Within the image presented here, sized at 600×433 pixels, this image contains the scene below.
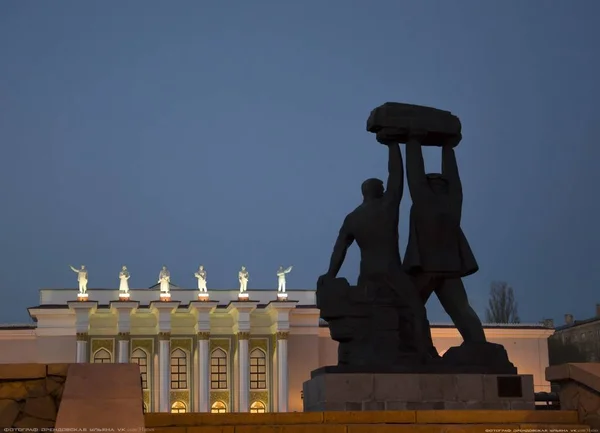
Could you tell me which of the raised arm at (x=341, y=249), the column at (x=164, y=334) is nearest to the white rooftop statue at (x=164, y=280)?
the column at (x=164, y=334)

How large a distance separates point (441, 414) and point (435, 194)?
3.99m

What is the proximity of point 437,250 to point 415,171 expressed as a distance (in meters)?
0.97

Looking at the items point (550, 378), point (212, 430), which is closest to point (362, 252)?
point (550, 378)

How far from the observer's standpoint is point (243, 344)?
55625mm

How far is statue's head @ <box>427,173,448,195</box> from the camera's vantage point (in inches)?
531

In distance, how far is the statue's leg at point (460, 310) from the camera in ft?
42.7

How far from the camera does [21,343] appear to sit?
56.8 m

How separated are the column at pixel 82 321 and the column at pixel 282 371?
30.6ft

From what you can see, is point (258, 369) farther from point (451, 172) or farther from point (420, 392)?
point (420, 392)

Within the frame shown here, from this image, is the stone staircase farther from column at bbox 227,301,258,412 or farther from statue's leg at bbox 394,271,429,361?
column at bbox 227,301,258,412

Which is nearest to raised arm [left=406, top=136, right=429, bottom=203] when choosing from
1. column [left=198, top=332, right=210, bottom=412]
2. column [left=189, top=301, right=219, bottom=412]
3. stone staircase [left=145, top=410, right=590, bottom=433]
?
stone staircase [left=145, top=410, right=590, bottom=433]

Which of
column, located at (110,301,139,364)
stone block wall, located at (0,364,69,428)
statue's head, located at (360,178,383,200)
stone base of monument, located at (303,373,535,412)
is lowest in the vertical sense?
stone block wall, located at (0,364,69,428)

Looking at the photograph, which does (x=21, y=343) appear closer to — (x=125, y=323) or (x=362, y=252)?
(x=125, y=323)

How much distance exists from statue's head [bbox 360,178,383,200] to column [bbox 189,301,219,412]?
42.4 meters
